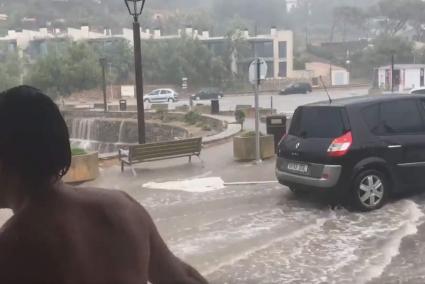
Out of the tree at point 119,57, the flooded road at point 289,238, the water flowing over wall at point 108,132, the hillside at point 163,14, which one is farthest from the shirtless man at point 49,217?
the hillside at point 163,14

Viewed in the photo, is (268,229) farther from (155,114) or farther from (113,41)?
(113,41)

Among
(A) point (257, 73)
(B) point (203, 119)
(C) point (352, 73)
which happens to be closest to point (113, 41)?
(C) point (352, 73)

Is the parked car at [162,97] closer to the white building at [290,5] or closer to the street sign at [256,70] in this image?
the street sign at [256,70]

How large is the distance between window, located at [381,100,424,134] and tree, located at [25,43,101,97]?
52122 mm

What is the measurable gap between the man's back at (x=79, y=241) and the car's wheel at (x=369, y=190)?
6.78m

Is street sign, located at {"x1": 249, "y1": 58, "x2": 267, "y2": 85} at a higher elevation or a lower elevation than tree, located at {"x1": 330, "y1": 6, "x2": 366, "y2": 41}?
lower

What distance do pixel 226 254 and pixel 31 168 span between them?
518cm

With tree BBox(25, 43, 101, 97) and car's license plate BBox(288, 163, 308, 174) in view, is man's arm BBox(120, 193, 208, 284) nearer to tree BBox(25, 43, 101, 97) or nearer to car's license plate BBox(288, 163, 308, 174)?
car's license plate BBox(288, 163, 308, 174)

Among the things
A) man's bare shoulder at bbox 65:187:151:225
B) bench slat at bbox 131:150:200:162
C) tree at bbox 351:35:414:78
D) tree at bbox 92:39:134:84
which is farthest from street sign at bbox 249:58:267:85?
tree at bbox 351:35:414:78

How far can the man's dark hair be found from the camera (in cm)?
159

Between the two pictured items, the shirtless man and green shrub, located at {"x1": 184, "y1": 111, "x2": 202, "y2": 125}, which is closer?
the shirtless man

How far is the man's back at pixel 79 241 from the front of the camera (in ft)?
5.04

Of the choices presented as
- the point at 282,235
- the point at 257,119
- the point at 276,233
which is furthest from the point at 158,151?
the point at 282,235

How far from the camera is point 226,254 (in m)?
6.62
